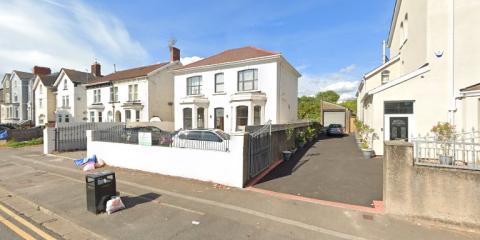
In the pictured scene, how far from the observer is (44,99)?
37.7m

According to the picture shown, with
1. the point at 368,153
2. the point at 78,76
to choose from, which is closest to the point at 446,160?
the point at 368,153

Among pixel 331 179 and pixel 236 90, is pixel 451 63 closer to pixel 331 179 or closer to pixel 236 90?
pixel 331 179

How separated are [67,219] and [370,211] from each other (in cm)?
749

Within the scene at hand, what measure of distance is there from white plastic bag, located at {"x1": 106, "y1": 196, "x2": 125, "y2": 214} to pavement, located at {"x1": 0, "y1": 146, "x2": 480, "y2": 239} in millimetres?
173

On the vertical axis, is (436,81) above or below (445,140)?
above

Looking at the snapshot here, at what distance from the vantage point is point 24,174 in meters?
10.6

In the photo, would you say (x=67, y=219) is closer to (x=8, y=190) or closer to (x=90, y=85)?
(x=8, y=190)

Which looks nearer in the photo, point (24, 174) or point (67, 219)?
point (67, 219)

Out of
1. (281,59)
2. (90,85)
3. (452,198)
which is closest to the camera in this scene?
(452,198)

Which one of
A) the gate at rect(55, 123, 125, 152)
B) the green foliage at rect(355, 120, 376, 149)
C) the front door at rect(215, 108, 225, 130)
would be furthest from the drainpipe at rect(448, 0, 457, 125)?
the gate at rect(55, 123, 125, 152)

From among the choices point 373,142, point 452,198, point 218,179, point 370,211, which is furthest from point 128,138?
point 373,142

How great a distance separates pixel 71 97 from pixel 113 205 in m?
34.5

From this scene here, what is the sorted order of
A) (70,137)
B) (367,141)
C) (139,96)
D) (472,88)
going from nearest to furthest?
(472,88)
(367,141)
(70,137)
(139,96)

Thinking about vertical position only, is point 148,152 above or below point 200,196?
above
